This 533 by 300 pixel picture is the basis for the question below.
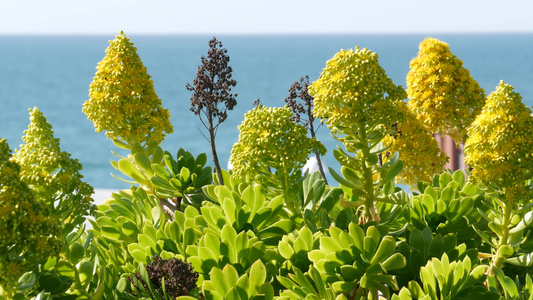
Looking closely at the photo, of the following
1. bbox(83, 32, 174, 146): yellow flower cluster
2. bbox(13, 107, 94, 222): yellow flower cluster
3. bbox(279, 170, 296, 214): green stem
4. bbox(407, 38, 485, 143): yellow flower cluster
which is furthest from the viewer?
bbox(407, 38, 485, 143): yellow flower cluster

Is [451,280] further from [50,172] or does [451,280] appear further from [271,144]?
[50,172]

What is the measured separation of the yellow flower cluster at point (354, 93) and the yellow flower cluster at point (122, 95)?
0.58 metres

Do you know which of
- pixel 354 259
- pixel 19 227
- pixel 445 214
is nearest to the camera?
pixel 19 227

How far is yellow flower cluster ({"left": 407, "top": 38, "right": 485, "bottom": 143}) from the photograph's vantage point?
1.94 m

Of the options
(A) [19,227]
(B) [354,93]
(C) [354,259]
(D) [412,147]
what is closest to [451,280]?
(C) [354,259]

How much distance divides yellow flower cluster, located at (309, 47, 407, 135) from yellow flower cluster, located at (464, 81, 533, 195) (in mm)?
209

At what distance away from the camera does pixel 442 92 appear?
76.6 inches

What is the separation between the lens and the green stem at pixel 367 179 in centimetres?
140

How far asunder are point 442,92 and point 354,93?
0.69 m

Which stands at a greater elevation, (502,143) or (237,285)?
(502,143)

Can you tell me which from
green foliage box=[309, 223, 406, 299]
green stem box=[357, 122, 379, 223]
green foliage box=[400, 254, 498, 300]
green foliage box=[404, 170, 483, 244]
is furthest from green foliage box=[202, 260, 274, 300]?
green foliage box=[404, 170, 483, 244]

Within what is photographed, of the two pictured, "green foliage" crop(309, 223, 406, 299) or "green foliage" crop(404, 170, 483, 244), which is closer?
"green foliage" crop(309, 223, 406, 299)

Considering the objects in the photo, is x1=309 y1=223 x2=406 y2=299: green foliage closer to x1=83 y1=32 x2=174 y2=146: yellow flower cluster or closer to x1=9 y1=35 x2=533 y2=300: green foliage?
x1=9 y1=35 x2=533 y2=300: green foliage

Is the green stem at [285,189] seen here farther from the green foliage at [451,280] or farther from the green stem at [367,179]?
the green foliage at [451,280]
